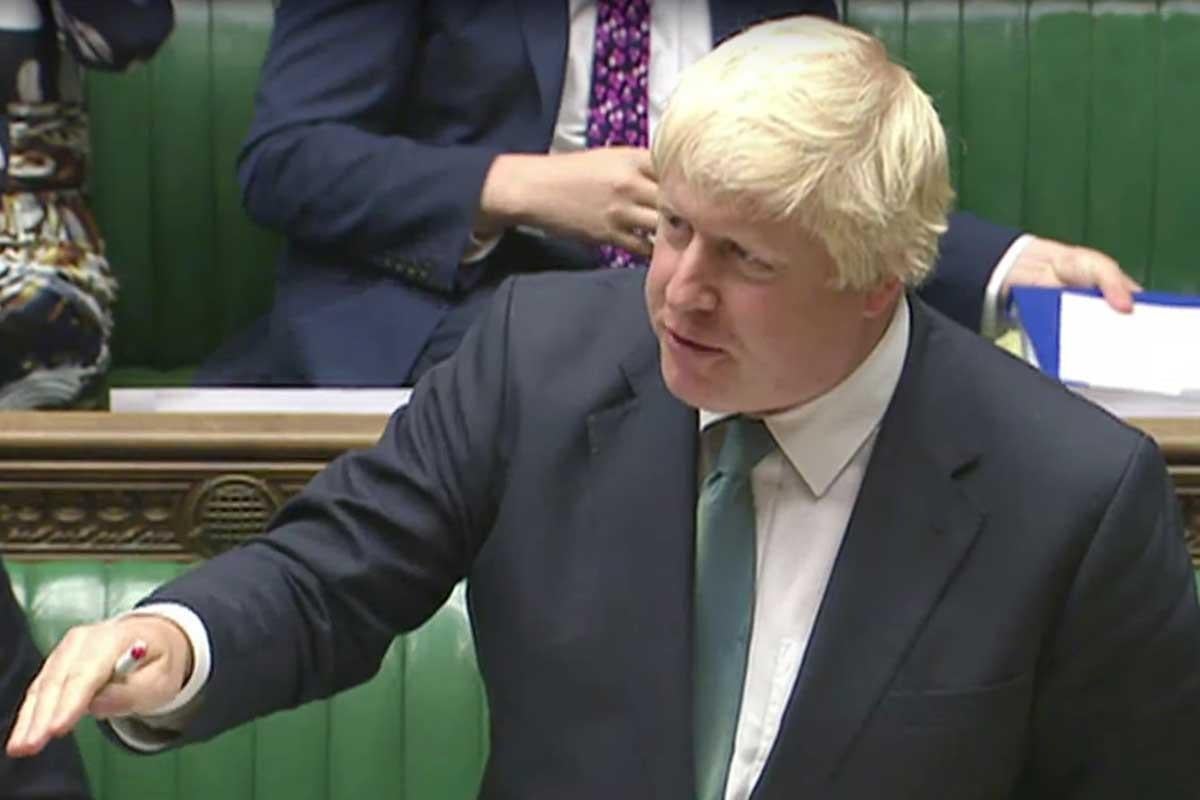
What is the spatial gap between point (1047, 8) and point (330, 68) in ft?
2.71

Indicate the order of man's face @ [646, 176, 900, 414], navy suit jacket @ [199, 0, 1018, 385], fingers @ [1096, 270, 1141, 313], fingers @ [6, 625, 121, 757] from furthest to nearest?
navy suit jacket @ [199, 0, 1018, 385]
fingers @ [1096, 270, 1141, 313]
man's face @ [646, 176, 900, 414]
fingers @ [6, 625, 121, 757]

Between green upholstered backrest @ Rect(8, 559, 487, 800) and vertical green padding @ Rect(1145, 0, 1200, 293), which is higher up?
vertical green padding @ Rect(1145, 0, 1200, 293)

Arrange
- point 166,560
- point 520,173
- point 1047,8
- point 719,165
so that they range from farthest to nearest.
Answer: point 1047,8 → point 520,173 → point 166,560 → point 719,165

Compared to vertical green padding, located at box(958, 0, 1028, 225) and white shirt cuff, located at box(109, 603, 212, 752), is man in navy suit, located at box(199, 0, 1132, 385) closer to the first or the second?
vertical green padding, located at box(958, 0, 1028, 225)

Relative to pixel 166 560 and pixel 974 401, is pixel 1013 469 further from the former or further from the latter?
pixel 166 560

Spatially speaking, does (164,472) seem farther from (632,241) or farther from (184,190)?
(184,190)

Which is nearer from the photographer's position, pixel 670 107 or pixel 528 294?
pixel 670 107

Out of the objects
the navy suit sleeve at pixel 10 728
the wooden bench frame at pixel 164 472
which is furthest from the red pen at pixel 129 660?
the wooden bench frame at pixel 164 472

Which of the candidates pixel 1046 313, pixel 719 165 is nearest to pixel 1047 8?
pixel 1046 313

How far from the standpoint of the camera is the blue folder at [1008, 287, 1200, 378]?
69.2 inches

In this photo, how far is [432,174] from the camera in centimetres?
193

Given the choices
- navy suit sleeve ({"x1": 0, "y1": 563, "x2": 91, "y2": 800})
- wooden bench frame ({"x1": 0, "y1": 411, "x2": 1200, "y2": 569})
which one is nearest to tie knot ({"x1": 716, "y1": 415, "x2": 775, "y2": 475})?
navy suit sleeve ({"x1": 0, "y1": 563, "x2": 91, "y2": 800})

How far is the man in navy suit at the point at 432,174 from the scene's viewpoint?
193cm

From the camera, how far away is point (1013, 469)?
3.87 ft
